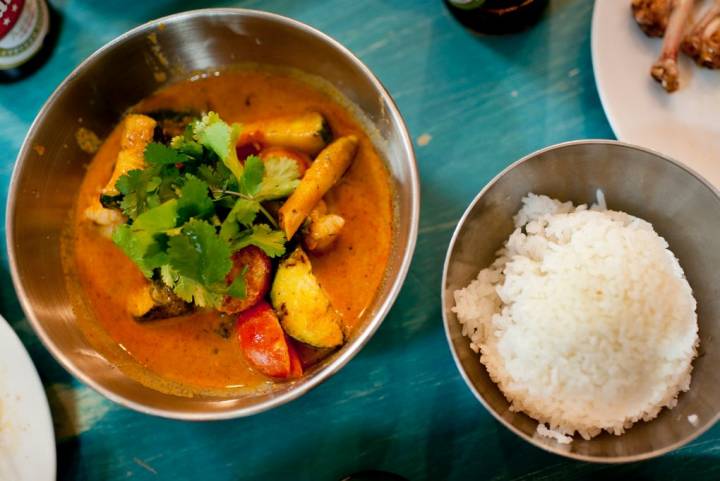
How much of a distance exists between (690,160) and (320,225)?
2.94 feet

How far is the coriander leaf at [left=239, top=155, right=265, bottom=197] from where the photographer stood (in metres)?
1.38

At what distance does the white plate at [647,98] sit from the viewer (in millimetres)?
1558

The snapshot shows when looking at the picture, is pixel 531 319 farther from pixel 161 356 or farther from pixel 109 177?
pixel 109 177

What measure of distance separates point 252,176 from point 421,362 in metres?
0.61

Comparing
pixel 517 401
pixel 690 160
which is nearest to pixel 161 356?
pixel 517 401

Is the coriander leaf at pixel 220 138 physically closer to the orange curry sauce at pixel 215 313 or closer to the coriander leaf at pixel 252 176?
the coriander leaf at pixel 252 176

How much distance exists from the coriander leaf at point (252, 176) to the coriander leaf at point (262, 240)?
0.26 feet

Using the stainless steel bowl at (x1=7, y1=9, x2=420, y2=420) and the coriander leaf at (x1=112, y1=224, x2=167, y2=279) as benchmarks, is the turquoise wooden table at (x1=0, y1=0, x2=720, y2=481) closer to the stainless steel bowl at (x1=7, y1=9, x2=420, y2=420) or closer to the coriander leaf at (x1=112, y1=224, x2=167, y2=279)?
the stainless steel bowl at (x1=7, y1=9, x2=420, y2=420)

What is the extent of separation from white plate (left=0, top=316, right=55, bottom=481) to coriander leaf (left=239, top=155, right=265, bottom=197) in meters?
0.69

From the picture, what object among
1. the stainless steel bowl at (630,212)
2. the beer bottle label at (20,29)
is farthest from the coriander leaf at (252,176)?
the beer bottle label at (20,29)

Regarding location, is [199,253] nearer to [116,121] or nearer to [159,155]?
[159,155]

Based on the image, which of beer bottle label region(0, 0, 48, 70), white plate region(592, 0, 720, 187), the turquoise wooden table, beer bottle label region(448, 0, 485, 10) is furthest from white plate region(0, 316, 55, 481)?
white plate region(592, 0, 720, 187)

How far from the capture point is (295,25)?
1505 mm

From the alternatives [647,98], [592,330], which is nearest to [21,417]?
[592,330]
